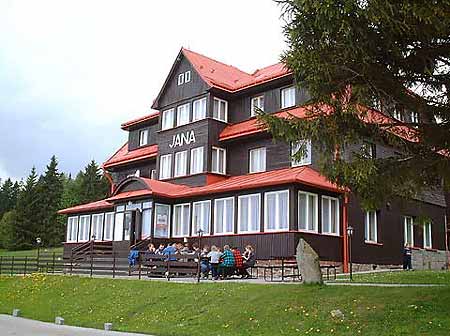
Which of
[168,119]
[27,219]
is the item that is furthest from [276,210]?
[27,219]

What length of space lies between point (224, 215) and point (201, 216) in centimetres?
187

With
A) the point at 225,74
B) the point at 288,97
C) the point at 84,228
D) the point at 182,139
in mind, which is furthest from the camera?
the point at 84,228

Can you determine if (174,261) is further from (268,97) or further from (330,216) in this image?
(268,97)

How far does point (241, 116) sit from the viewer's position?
33188mm

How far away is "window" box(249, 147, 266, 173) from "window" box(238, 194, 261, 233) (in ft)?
11.4

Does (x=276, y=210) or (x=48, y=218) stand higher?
(x=48, y=218)

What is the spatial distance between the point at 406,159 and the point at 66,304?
13.3 metres

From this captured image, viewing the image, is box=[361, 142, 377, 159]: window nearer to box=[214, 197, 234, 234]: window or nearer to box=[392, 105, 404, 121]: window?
box=[392, 105, 404, 121]: window

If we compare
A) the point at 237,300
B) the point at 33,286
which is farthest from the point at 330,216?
the point at 33,286

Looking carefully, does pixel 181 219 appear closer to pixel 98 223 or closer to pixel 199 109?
pixel 199 109

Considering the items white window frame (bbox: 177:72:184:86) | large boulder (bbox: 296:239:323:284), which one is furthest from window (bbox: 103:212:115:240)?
large boulder (bbox: 296:239:323:284)

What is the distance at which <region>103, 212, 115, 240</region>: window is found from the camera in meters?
36.8

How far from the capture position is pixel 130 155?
134ft

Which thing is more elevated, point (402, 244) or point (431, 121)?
point (431, 121)
